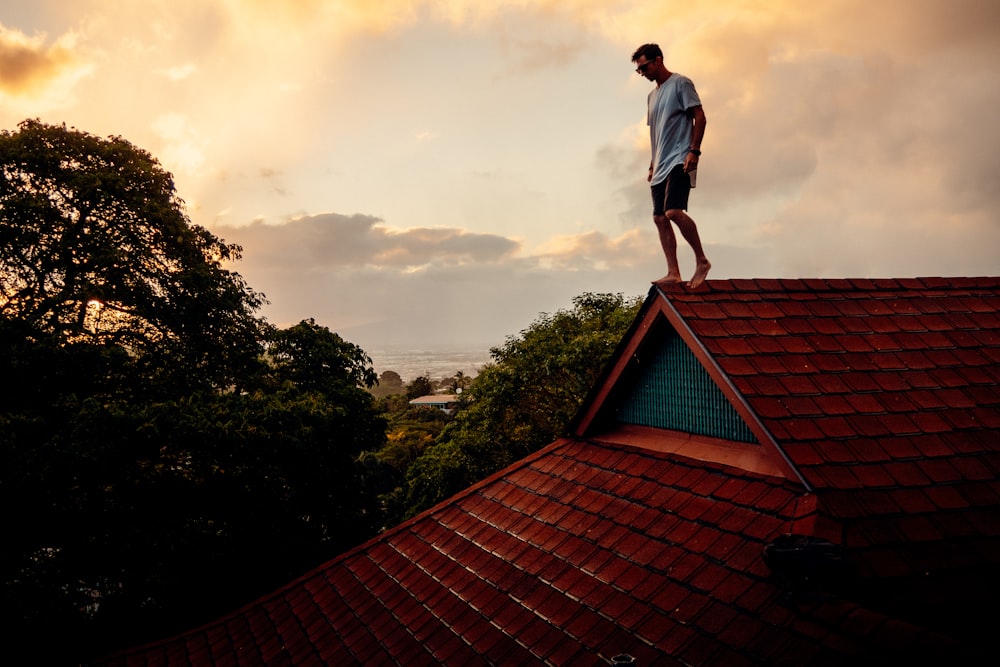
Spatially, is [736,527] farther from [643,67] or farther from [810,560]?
[643,67]

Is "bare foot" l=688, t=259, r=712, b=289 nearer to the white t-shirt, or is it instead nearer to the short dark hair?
the white t-shirt

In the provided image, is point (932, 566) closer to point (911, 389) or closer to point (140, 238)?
point (911, 389)

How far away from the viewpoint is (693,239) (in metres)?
5.55

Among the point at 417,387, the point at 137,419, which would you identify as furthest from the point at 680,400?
the point at 417,387

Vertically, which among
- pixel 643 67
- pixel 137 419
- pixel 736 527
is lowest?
pixel 736 527

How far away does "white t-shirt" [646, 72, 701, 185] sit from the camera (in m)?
5.35

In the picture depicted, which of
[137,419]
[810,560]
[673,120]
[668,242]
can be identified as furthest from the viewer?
[137,419]

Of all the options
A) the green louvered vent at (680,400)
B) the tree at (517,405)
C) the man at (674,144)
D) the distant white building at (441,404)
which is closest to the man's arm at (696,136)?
the man at (674,144)

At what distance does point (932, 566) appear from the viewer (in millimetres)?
3463

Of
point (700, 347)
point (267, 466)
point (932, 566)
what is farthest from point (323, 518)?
point (932, 566)

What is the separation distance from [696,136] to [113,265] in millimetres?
15182

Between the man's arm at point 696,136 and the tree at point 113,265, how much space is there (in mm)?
13869

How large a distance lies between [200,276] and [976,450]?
16555 mm

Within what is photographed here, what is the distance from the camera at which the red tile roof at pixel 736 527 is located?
130 inches
